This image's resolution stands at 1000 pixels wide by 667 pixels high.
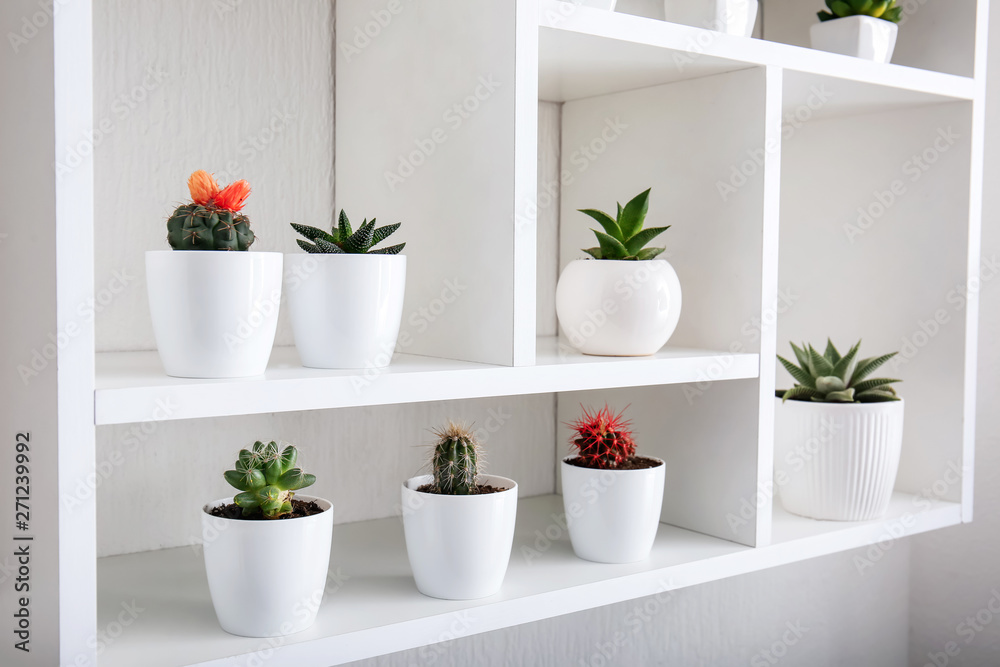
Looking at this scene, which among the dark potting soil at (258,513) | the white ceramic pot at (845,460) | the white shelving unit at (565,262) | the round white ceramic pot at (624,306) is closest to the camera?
the white shelving unit at (565,262)

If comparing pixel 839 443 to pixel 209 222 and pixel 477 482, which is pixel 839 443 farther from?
pixel 209 222

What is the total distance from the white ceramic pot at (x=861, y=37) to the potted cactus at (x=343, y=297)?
2.30 ft

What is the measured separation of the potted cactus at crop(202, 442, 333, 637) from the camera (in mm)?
696

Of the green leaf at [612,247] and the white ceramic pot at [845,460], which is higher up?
the green leaf at [612,247]

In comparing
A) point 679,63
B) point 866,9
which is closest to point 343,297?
point 679,63

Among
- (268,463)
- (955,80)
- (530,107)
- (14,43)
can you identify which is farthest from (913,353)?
(14,43)

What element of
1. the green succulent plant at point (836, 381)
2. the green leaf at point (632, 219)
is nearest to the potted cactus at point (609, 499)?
the green leaf at point (632, 219)

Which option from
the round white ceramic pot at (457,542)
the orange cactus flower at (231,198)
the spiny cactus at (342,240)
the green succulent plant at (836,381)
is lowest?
the round white ceramic pot at (457,542)

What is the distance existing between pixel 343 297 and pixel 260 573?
0.76 ft

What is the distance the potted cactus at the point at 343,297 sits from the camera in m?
0.73

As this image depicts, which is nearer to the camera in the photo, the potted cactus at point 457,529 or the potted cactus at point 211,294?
the potted cactus at point 211,294

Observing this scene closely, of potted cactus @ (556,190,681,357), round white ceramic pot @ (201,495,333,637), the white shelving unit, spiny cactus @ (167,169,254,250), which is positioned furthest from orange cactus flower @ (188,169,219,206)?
potted cactus @ (556,190,681,357)

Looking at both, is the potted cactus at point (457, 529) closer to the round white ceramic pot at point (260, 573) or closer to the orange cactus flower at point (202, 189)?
the round white ceramic pot at point (260, 573)

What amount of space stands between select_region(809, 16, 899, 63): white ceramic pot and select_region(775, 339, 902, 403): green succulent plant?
1.22ft
